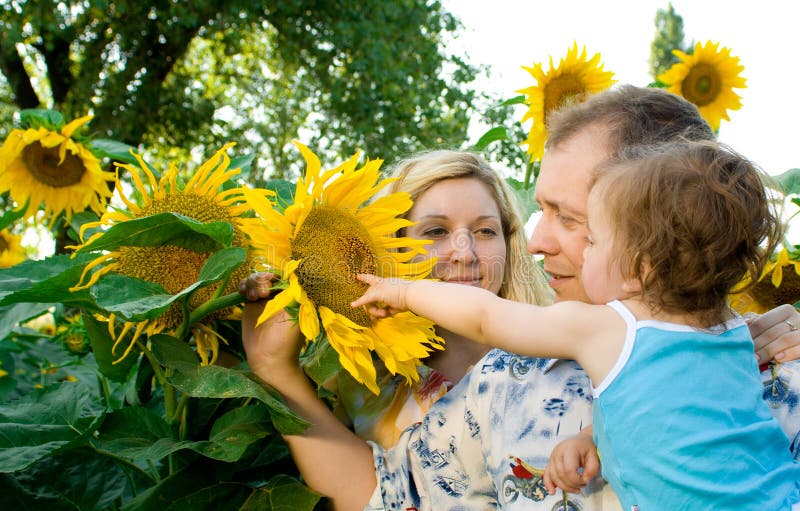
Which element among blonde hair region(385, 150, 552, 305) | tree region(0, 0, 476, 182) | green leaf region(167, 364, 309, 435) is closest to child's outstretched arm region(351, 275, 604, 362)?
green leaf region(167, 364, 309, 435)

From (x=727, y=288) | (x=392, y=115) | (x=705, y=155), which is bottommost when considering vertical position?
(x=392, y=115)

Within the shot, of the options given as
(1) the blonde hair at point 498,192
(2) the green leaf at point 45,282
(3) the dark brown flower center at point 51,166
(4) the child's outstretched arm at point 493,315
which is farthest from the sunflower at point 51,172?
(4) the child's outstretched arm at point 493,315

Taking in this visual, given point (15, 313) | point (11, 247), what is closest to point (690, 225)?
point (15, 313)

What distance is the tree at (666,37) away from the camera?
3148cm

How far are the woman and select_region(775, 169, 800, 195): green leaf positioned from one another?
0.73 metres

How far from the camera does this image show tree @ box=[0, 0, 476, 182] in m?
8.49

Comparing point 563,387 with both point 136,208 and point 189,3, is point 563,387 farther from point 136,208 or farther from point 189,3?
point 189,3

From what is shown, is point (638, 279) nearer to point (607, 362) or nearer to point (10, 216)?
point (607, 362)

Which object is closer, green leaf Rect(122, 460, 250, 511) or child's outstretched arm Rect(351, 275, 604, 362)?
child's outstretched arm Rect(351, 275, 604, 362)

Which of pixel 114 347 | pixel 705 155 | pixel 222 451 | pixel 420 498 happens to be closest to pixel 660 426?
pixel 705 155

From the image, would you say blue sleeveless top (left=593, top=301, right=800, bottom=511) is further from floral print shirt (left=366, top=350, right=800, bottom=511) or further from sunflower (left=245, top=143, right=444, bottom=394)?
sunflower (left=245, top=143, right=444, bottom=394)

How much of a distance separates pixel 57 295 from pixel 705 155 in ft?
3.62

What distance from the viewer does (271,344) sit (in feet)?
4.65

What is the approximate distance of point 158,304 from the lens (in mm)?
1196
